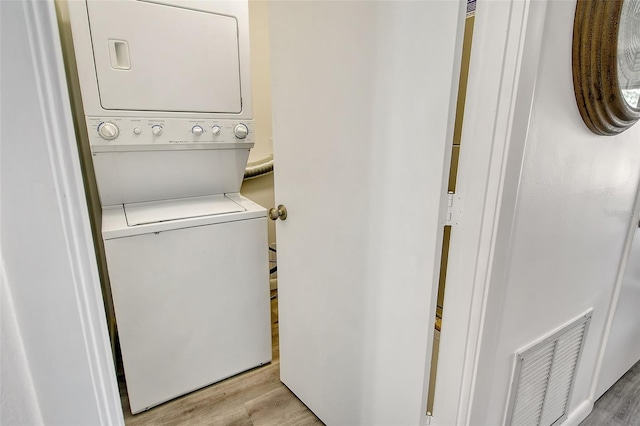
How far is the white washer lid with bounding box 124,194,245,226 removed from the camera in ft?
4.93

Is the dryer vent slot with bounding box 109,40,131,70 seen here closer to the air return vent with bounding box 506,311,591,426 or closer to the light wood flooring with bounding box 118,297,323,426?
the light wood flooring with bounding box 118,297,323,426

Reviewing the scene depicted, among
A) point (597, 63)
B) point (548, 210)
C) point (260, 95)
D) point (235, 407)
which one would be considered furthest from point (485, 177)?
point (260, 95)

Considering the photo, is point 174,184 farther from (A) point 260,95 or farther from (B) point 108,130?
(A) point 260,95

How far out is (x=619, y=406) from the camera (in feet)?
5.26

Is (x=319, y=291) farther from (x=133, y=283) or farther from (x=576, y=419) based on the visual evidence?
(x=576, y=419)

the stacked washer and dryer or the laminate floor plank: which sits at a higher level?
the stacked washer and dryer

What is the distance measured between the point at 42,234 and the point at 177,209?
50.9 inches

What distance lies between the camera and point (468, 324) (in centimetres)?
92

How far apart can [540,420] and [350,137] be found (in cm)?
123

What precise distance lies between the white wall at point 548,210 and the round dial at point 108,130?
1.33 m

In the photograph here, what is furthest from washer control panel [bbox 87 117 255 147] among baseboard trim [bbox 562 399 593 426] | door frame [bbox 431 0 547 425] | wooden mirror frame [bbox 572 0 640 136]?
baseboard trim [bbox 562 399 593 426]

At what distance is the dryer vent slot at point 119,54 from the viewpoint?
1.36m

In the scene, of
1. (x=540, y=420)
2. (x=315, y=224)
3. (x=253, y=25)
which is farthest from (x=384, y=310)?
(x=253, y=25)

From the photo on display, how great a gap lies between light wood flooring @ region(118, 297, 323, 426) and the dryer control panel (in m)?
1.19
